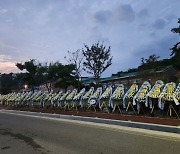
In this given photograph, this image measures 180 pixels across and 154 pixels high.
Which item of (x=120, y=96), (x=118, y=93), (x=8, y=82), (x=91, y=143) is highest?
(x=8, y=82)

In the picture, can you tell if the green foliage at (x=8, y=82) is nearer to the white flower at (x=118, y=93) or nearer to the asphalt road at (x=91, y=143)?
the white flower at (x=118, y=93)

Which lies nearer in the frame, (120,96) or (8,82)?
(120,96)

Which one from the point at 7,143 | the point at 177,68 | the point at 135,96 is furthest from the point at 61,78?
the point at 7,143

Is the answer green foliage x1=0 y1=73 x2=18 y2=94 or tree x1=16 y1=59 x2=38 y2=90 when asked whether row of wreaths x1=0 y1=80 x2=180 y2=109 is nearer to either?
tree x1=16 y1=59 x2=38 y2=90

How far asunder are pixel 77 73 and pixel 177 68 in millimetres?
21099

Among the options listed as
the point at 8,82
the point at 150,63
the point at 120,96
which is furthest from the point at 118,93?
the point at 8,82

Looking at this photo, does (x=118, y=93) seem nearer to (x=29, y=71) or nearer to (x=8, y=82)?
(x=29, y=71)

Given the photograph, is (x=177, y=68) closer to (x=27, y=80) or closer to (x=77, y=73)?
(x=77, y=73)

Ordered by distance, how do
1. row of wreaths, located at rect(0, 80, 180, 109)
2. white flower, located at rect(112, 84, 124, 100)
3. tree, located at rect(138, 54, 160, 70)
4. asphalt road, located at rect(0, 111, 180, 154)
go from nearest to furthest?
asphalt road, located at rect(0, 111, 180, 154), row of wreaths, located at rect(0, 80, 180, 109), white flower, located at rect(112, 84, 124, 100), tree, located at rect(138, 54, 160, 70)

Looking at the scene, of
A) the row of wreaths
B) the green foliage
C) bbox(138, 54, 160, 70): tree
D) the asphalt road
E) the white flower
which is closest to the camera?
the asphalt road

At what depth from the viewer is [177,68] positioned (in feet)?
180

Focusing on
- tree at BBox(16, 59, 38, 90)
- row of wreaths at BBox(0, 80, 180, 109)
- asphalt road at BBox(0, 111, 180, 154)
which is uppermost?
tree at BBox(16, 59, 38, 90)

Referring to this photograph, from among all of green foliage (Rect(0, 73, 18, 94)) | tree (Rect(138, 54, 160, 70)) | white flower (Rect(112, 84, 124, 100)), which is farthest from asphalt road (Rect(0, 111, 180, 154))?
green foliage (Rect(0, 73, 18, 94))

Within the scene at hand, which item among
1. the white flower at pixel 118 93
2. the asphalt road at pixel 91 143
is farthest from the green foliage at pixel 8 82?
the asphalt road at pixel 91 143
